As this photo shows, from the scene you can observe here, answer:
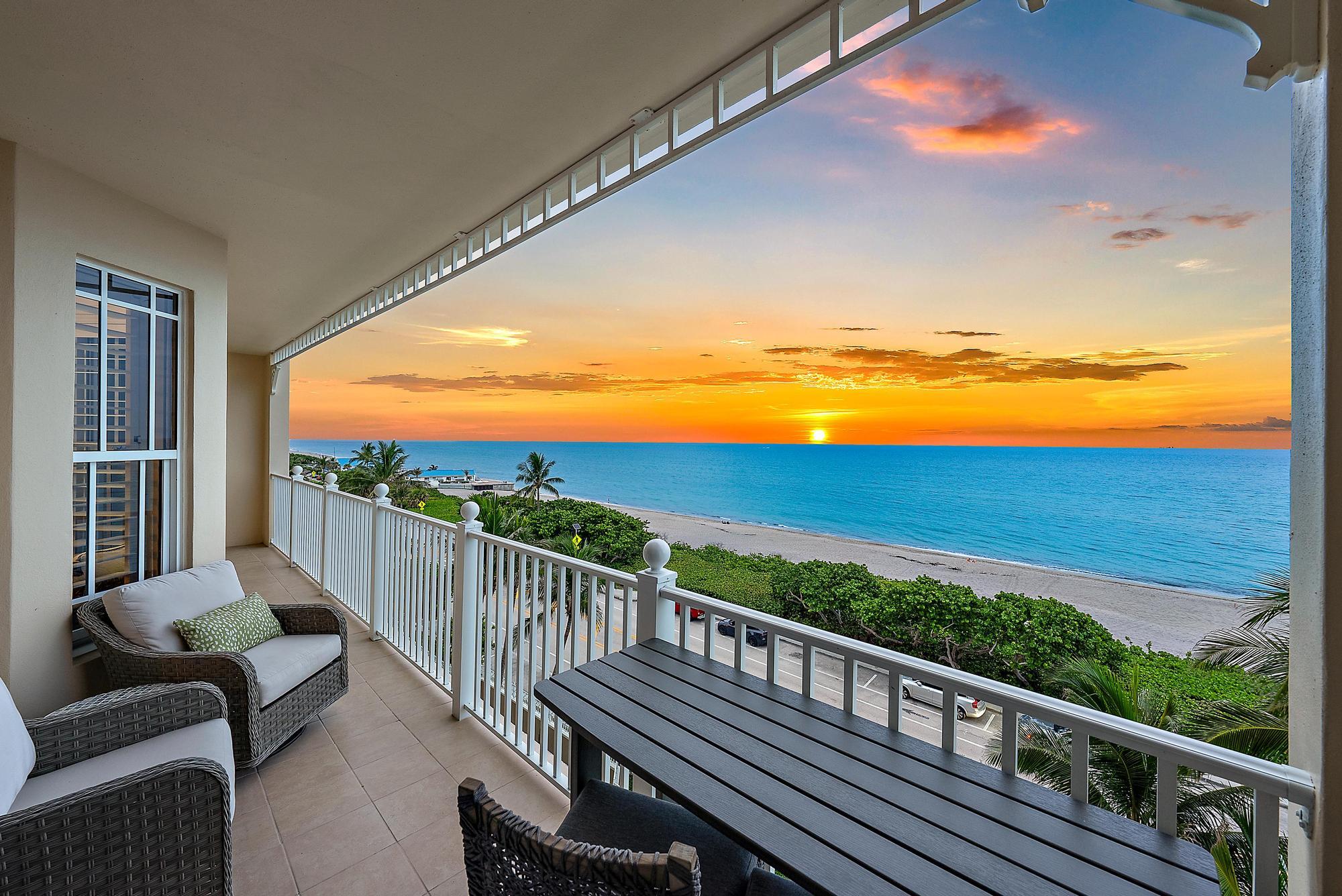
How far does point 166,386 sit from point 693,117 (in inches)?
132

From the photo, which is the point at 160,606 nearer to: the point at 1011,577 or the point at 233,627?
the point at 233,627

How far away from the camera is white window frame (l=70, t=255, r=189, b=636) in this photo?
2748 millimetres

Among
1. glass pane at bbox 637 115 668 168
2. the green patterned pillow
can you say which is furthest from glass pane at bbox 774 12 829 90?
the green patterned pillow

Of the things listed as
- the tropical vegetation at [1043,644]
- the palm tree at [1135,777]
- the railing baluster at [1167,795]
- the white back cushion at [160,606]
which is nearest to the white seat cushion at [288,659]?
the white back cushion at [160,606]

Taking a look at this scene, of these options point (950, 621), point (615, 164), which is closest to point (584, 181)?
point (615, 164)

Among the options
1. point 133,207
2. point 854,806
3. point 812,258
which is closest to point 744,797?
point 854,806

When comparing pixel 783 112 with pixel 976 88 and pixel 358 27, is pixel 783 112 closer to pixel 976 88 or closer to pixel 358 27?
pixel 976 88

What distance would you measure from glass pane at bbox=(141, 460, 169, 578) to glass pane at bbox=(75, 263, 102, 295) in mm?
948

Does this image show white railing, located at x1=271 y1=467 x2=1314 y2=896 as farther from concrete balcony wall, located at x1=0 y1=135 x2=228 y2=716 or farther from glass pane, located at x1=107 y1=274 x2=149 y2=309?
glass pane, located at x1=107 y1=274 x2=149 y2=309

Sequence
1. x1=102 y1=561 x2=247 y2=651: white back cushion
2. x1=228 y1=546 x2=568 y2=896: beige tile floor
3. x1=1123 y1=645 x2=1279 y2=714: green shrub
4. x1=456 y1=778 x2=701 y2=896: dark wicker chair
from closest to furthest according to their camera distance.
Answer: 1. x1=456 y1=778 x2=701 y2=896: dark wicker chair
2. x1=228 y1=546 x2=568 y2=896: beige tile floor
3. x1=102 y1=561 x2=247 y2=651: white back cushion
4. x1=1123 y1=645 x2=1279 y2=714: green shrub

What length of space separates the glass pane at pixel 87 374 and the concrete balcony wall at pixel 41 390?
89 mm

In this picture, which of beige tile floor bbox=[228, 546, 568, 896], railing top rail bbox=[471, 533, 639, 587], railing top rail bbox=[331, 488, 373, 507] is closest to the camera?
beige tile floor bbox=[228, 546, 568, 896]

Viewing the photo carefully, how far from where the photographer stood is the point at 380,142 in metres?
2.46

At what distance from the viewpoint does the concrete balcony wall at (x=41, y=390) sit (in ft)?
7.61
